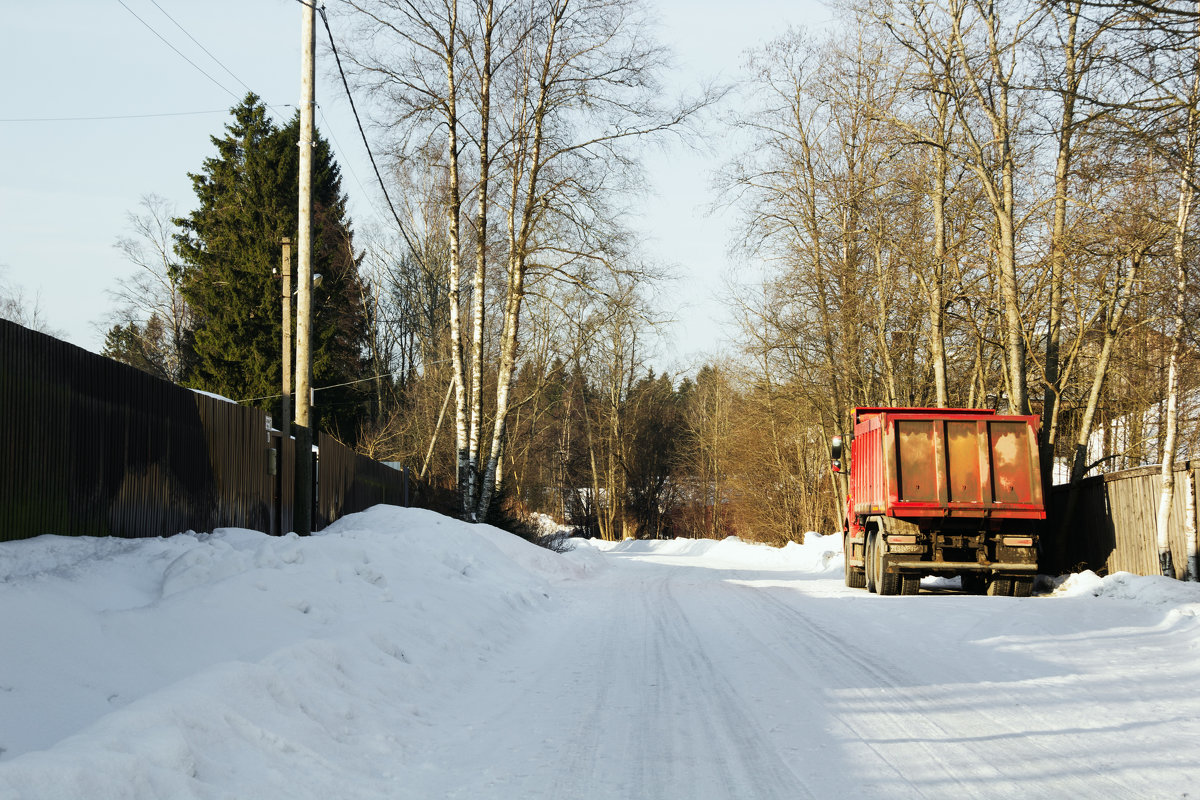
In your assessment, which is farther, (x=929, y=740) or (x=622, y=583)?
(x=622, y=583)

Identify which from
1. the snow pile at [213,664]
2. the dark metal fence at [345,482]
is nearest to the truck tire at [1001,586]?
the snow pile at [213,664]

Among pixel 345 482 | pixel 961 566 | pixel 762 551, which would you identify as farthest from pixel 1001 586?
pixel 762 551

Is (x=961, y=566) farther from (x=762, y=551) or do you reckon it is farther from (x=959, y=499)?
(x=762, y=551)

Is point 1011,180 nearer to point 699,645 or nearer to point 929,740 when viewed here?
point 699,645

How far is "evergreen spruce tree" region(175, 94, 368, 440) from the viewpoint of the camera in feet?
117

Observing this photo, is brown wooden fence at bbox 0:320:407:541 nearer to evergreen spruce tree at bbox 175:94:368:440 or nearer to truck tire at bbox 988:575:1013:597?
truck tire at bbox 988:575:1013:597

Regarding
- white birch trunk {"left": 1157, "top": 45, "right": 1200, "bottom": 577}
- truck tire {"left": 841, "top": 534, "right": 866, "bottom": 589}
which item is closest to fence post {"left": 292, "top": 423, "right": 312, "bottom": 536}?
truck tire {"left": 841, "top": 534, "right": 866, "bottom": 589}

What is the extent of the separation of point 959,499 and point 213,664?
13.2 m

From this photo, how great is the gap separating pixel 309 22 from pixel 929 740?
41.8 ft

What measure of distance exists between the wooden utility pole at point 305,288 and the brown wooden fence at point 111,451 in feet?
1.89

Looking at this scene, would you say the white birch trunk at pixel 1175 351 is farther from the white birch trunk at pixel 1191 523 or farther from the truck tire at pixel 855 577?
the truck tire at pixel 855 577

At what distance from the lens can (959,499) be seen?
1622 centimetres

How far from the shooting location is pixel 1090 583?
15.5 meters

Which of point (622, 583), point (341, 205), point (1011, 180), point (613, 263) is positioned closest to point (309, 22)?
point (613, 263)
